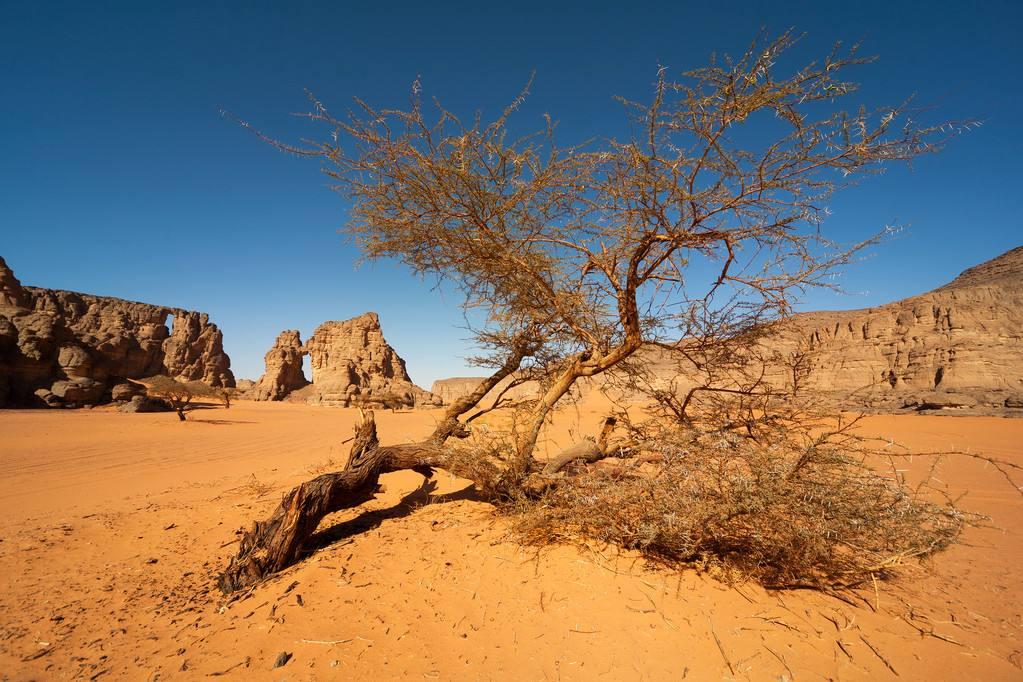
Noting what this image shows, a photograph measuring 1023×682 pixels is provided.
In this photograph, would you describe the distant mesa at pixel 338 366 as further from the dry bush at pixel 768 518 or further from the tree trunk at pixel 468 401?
the dry bush at pixel 768 518

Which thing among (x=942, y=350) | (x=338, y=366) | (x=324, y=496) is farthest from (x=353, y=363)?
(x=942, y=350)

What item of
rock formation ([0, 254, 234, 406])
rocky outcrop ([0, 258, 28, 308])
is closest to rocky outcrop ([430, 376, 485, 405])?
rock formation ([0, 254, 234, 406])

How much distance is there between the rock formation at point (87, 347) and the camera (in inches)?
648

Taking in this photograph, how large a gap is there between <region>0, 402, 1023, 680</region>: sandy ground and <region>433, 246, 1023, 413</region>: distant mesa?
50.8 feet

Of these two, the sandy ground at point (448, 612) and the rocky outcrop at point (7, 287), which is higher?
the rocky outcrop at point (7, 287)

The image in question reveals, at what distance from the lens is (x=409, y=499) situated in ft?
14.0

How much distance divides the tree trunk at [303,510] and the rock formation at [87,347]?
2085 centimetres

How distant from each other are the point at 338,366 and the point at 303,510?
1409 inches

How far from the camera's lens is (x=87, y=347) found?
19156 mm

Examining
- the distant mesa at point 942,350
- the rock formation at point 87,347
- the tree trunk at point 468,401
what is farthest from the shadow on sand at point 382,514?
the rock formation at point 87,347

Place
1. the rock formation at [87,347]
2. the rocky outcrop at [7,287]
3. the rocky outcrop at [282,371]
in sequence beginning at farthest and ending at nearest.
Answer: the rocky outcrop at [282,371]
the rocky outcrop at [7,287]
the rock formation at [87,347]

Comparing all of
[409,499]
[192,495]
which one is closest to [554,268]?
[409,499]

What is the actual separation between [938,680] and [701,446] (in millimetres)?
1468

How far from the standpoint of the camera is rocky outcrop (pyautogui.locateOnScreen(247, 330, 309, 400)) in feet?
127
